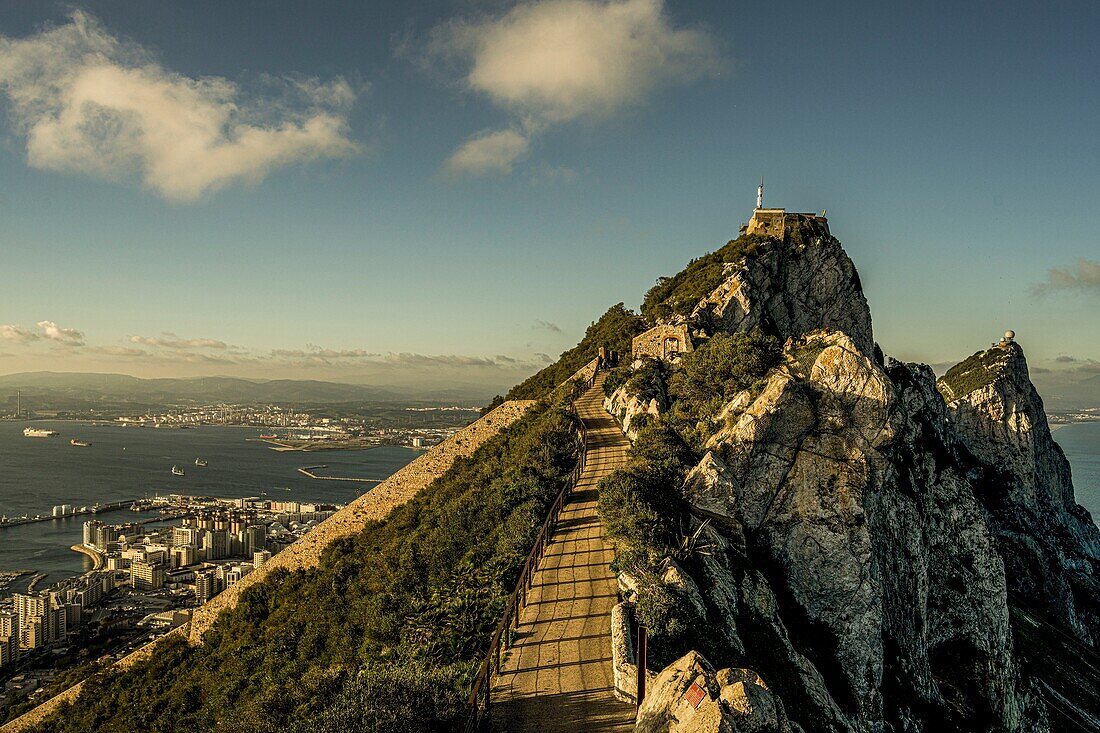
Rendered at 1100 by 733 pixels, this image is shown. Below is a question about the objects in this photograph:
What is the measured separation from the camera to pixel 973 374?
5900 cm

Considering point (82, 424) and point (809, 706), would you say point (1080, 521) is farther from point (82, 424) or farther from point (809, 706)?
point (82, 424)

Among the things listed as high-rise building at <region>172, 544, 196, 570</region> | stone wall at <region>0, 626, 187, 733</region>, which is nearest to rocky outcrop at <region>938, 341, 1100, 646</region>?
stone wall at <region>0, 626, 187, 733</region>

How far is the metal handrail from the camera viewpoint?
300 inches

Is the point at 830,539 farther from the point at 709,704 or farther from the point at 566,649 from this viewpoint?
the point at 709,704

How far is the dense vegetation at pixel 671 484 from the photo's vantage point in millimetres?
10180

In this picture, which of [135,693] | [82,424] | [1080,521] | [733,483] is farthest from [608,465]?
[82,424]

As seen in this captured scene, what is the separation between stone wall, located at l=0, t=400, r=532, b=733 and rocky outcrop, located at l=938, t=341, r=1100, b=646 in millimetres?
40815

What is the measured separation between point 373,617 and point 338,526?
876cm

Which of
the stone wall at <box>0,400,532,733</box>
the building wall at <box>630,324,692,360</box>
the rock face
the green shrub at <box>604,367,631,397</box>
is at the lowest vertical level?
the stone wall at <box>0,400,532,733</box>

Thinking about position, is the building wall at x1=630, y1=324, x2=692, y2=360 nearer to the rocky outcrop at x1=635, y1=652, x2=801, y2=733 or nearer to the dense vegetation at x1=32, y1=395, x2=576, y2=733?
the dense vegetation at x1=32, y1=395, x2=576, y2=733

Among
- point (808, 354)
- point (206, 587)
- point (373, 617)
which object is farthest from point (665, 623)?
point (206, 587)

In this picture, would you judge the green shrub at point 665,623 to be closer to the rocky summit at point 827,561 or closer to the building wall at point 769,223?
the rocky summit at point 827,561

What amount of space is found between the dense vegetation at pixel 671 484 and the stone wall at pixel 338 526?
8029mm

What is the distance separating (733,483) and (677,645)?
6796 millimetres
